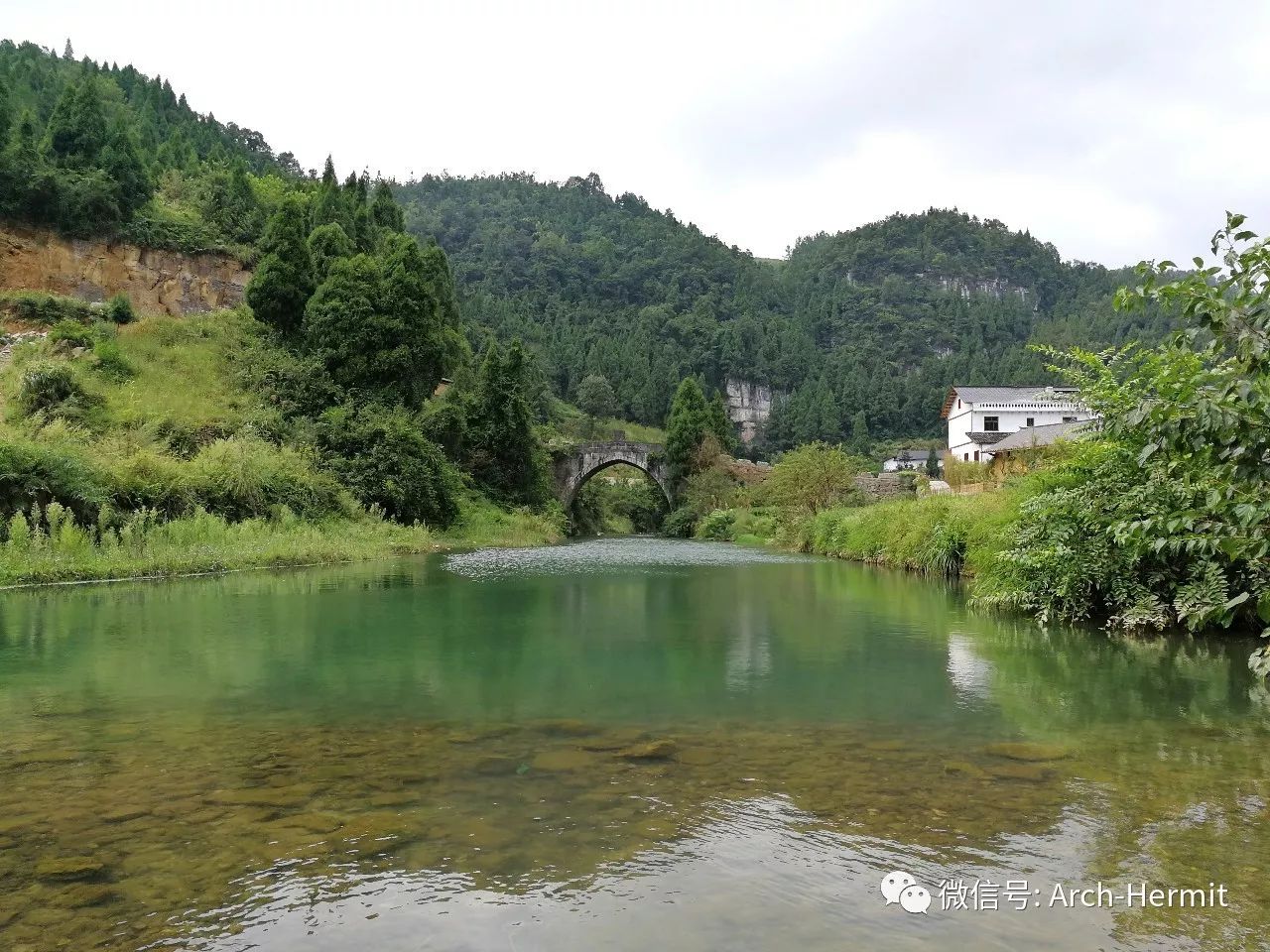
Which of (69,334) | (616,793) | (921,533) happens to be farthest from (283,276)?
(616,793)

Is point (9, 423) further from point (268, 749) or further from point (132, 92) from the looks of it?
point (132, 92)

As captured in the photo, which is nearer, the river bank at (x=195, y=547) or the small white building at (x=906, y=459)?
the river bank at (x=195, y=547)

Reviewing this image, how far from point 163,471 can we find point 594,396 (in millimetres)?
62984

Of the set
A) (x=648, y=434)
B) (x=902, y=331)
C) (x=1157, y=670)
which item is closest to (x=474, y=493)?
(x=1157, y=670)

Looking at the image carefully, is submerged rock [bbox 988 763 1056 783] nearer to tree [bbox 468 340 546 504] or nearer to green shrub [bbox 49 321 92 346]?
green shrub [bbox 49 321 92 346]

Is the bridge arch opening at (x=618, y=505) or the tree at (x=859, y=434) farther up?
the tree at (x=859, y=434)

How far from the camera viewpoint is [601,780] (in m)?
4.66

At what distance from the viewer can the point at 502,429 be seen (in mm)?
39656

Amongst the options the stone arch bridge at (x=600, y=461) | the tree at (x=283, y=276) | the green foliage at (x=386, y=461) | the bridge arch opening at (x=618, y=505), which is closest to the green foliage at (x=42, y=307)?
the tree at (x=283, y=276)

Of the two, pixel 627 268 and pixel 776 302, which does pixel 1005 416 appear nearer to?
pixel 627 268

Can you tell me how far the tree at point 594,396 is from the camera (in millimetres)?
81750

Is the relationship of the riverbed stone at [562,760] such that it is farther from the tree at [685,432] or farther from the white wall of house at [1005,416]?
the white wall of house at [1005,416]

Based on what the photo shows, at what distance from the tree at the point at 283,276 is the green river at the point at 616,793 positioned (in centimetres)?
2695

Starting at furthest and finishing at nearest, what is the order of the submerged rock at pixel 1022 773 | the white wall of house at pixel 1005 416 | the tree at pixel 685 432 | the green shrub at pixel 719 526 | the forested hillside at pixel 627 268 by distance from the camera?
the white wall of house at pixel 1005 416, the tree at pixel 685 432, the green shrub at pixel 719 526, the forested hillside at pixel 627 268, the submerged rock at pixel 1022 773
